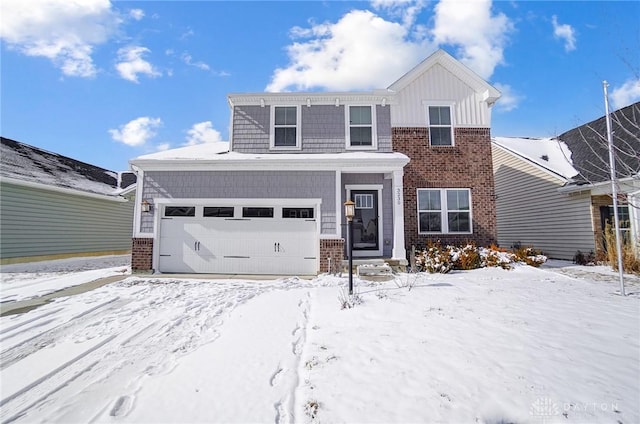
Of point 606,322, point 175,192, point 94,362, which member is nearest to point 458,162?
point 606,322

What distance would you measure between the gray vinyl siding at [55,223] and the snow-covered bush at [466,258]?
14.1m

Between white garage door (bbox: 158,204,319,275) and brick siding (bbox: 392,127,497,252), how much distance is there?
3778 mm

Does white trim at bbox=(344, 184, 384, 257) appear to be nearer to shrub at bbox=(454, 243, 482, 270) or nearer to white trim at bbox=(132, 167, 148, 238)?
shrub at bbox=(454, 243, 482, 270)

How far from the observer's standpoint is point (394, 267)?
905cm

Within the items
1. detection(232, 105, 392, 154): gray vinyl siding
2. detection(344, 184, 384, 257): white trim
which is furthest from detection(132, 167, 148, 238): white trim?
detection(344, 184, 384, 257): white trim

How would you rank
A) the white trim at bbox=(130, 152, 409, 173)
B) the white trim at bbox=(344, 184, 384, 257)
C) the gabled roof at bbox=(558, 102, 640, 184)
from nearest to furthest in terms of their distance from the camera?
the white trim at bbox=(130, 152, 409, 173) → the white trim at bbox=(344, 184, 384, 257) → the gabled roof at bbox=(558, 102, 640, 184)

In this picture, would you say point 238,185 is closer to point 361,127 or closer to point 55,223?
point 361,127

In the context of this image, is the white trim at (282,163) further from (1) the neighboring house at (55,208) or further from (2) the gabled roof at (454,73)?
(1) the neighboring house at (55,208)

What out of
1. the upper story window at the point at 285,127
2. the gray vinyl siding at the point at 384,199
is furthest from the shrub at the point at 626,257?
the upper story window at the point at 285,127

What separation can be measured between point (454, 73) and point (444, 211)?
5233 millimetres

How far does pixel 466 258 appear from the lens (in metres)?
9.25

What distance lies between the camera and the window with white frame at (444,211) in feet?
34.8

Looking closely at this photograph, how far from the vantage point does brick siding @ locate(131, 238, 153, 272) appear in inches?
359

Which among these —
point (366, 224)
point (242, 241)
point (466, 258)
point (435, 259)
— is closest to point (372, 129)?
point (366, 224)
